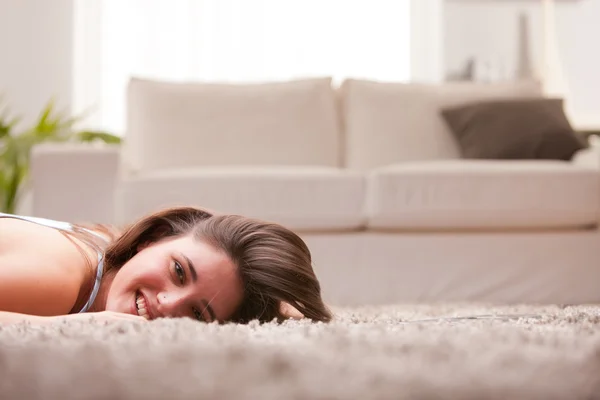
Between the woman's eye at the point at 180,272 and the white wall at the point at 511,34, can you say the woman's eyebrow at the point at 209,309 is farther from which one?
the white wall at the point at 511,34

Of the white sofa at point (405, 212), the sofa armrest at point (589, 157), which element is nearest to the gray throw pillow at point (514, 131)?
the sofa armrest at point (589, 157)

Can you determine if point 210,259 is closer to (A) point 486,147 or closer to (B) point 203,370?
(B) point 203,370

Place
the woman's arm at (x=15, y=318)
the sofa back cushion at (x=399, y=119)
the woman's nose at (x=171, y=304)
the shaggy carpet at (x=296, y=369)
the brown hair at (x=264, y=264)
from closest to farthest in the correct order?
the shaggy carpet at (x=296, y=369) → the woman's arm at (x=15, y=318) → the woman's nose at (x=171, y=304) → the brown hair at (x=264, y=264) → the sofa back cushion at (x=399, y=119)

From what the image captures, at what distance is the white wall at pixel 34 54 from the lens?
461cm

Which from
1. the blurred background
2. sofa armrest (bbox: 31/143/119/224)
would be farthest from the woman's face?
the blurred background

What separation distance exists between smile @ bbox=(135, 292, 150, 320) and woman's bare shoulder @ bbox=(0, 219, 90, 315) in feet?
0.39

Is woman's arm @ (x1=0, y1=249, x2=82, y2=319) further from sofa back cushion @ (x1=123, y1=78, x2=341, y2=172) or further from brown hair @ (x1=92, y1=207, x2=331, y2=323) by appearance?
sofa back cushion @ (x1=123, y1=78, x2=341, y2=172)

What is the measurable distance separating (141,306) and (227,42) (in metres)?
3.84

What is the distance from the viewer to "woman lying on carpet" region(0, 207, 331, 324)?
112 cm

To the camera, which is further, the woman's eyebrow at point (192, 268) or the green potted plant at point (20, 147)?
the green potted plant at point (20, 147)

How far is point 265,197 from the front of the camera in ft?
8.28

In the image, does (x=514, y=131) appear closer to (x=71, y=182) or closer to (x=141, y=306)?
(x=71, y=182)

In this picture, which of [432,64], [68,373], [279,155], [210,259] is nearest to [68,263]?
[210,259]

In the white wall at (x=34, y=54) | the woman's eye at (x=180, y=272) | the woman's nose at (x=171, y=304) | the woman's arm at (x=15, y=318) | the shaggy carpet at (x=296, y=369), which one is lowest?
the woman's nose at (x=171, y=304)
